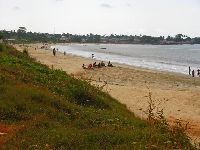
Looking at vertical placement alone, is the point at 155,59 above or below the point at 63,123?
below

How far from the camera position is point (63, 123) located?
11.7 metres

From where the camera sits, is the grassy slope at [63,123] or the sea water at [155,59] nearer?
the grassy slope at [63,123]

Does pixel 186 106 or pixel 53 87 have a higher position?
pixel 53 87

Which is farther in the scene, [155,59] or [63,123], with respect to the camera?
[155,59]

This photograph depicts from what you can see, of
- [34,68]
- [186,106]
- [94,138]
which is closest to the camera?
[94,138]

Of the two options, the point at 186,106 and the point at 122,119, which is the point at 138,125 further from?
the point at 186,106

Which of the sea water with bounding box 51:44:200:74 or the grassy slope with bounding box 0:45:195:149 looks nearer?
the grassy slope with bounding box 0:45:195:149

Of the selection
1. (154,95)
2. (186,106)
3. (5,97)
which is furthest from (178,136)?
(154,95)

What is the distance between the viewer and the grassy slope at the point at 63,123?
945cm

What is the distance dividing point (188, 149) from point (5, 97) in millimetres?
6426

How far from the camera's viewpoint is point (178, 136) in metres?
8.59

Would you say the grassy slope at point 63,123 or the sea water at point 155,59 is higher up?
the grassy slope at point 63,123

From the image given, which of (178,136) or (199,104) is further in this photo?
(199,104)

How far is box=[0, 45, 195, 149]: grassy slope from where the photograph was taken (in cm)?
945
